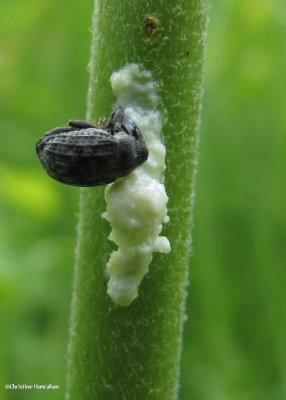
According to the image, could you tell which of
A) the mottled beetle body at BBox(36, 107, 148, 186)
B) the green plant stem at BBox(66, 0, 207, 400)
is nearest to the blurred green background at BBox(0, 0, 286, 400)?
the green plant stem at BBox(66, 0, 207, 400)

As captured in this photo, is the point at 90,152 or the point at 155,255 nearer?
the point at 90,152

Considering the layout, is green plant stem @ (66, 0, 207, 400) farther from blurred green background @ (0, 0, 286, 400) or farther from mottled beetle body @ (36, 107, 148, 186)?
blurred green background @ (0, 0, 286, 400)

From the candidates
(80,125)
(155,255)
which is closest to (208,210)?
(155,255)

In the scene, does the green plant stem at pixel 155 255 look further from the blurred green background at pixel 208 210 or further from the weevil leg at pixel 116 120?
the blurred green background at pixel 208 210

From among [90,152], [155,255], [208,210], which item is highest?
[90,152]

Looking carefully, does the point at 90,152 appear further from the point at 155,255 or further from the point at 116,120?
the point at 155,255

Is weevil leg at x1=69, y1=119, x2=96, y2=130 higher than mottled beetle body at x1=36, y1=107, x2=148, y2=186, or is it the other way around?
weevil leg at x1=69, y1=119, x2=96, y2=130

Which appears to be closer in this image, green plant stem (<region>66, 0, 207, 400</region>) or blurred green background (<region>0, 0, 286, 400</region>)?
green plant stem (<region>66, 0, 207, 400</region>)
